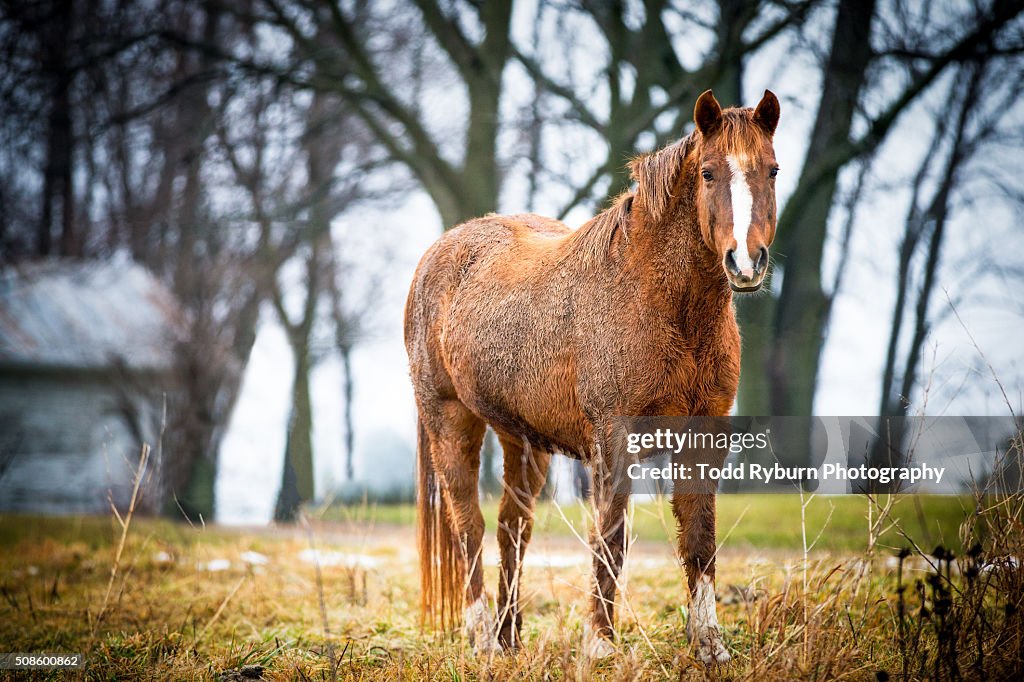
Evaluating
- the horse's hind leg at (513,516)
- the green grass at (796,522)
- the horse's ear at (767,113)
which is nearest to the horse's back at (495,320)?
the horse's hind leg at (513,516)

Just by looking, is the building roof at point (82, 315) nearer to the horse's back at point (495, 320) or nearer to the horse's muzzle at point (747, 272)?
the horse's back at point (495, 320)

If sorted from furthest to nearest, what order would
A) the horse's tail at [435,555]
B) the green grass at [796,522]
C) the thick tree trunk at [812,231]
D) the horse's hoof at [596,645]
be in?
the thick tree trunk at [812,231] → the green grass at [796,522] → the horse's tail at [435,555] → the horse's hoof at [596,645]

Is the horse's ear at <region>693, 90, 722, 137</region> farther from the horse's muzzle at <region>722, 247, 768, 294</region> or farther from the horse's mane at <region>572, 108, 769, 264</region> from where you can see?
the horse's muzzle at <region>722, 247, 768, 294</region>

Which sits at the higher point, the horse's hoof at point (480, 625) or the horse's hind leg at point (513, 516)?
the horse's hind leg at point (513, 516)

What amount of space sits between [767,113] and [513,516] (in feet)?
7.39

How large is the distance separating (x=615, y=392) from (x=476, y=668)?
Answer: 4.36ft

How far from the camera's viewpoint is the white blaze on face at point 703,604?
3195mm

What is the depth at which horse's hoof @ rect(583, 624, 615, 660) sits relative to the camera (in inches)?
112

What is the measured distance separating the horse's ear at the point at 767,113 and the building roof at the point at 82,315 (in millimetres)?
10069

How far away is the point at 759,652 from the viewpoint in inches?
117

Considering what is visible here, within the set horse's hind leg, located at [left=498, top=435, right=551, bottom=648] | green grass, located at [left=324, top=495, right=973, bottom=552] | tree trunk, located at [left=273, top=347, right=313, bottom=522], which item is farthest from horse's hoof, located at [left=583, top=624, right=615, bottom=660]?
tree trunk, located at [left=273, top=347, right=313, bottom=522]

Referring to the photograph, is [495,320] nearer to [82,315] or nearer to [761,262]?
[761,262]

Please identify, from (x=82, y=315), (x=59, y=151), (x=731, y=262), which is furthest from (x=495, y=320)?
(x=82, y=315)

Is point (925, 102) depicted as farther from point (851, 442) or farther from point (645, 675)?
point (645, 675)
